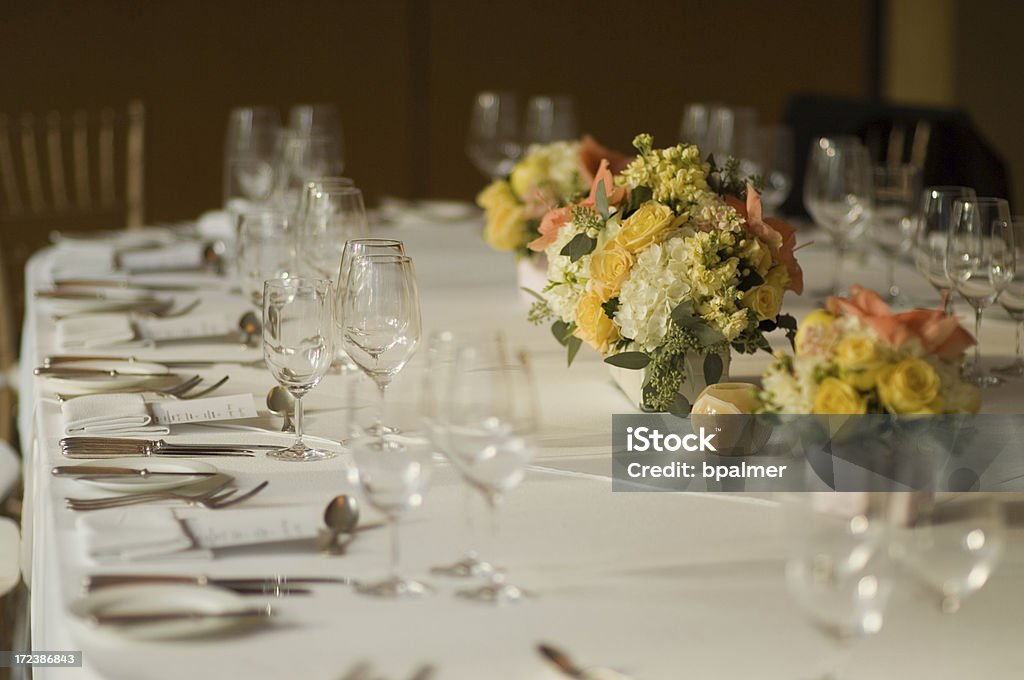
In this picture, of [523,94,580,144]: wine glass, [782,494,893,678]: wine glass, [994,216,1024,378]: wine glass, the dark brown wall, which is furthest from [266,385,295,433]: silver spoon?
the dark brown wall

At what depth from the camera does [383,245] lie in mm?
1610

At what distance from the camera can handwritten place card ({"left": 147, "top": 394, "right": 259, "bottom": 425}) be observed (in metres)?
1.75

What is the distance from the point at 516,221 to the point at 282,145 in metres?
0.98

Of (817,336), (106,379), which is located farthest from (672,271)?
(106,379)

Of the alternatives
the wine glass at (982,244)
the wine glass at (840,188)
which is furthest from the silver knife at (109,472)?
the wine glass at (840,188)

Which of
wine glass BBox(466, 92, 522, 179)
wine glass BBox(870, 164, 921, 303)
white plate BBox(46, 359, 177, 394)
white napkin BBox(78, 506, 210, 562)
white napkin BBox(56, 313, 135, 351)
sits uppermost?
wine glass BBox(466, 92, 522, 179)

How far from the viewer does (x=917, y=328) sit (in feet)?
4.32

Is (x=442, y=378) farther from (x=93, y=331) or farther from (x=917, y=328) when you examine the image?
(x=93, y=331)

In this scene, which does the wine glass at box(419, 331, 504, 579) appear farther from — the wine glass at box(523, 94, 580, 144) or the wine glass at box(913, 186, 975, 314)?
the wine glass at box(523, 94, 580, 144)

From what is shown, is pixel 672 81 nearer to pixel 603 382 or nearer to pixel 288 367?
pixel 603 382

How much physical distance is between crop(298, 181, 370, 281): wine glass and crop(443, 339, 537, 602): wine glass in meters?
1.03

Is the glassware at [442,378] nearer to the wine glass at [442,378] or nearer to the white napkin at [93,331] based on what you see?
the wine glass at [442,378]

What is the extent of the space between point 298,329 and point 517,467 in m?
0.49

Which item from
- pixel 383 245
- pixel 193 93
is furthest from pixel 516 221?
pixel 193 93
